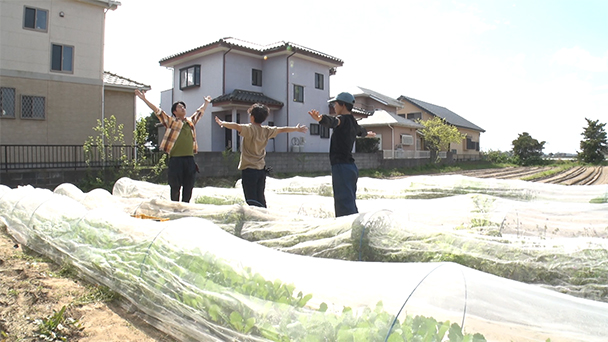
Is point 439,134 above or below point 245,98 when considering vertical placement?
below

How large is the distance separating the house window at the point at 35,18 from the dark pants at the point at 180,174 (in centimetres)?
1104

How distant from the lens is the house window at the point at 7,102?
11609 mm

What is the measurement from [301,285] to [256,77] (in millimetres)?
17400

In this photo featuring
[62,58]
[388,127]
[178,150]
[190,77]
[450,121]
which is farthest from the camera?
[450,121]

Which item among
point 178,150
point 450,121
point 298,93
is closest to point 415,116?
point 450,121

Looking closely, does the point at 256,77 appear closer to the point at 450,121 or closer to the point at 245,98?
the point at 245,98

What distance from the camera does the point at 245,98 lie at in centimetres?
1614

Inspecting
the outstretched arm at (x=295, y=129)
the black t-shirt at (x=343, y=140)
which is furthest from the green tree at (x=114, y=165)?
the black t-shirt at (x=343, y=140)

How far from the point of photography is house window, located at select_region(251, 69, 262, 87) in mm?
18172

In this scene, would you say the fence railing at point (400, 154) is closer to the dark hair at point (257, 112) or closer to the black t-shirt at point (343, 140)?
the dark hair at point (257, 112)

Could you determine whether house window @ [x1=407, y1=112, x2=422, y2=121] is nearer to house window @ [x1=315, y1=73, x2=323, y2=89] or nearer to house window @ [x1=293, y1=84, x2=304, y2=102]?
house window @ [x1=315, y1=73, x2=323, y2=89]

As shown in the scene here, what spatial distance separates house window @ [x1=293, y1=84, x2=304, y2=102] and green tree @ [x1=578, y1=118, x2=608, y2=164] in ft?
113

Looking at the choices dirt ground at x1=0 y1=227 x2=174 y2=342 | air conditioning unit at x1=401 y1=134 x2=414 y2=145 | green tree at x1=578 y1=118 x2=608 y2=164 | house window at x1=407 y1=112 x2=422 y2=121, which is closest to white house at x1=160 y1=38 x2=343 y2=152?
air conditioning unit at x1=401 y1=134 x2=414 y2=145

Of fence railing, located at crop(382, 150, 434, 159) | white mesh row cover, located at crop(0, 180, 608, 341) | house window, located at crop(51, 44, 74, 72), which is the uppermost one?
house window, located at crop(51, 44, 74, 72)
